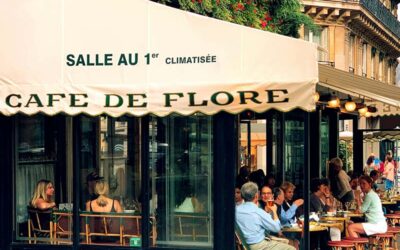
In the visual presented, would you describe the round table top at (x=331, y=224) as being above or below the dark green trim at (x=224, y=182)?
below

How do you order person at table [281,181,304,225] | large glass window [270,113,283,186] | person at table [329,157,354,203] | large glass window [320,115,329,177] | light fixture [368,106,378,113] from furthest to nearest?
1. large glass window [320,115,329,177]
2. light fixture [368,106,378,113]
3. person at table [329,157,354,203]
4. large glass window [270,113,283,186]
5. person at table [281,181,304,225]

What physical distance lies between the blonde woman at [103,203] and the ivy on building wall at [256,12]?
12.8 ft

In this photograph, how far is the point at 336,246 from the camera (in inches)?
444

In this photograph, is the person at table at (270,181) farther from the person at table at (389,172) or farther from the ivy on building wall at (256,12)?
the person at table at (389,172)

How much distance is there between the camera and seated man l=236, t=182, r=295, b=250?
9.33 meters

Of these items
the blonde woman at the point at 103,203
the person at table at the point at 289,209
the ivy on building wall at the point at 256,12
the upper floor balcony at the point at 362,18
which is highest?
the upper floor balcony at the point at 362,18

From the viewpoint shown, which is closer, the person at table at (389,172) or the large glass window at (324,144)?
the large glass window at (324,144)

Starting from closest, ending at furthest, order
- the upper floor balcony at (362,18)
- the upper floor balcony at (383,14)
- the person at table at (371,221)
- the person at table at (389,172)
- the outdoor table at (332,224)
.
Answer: the outdoor table at (332,224) < the person at table at (371,221) < the person at table at (389,172) < the upper floor balcony at (362,18) < the upper floor balcony at (383,14)

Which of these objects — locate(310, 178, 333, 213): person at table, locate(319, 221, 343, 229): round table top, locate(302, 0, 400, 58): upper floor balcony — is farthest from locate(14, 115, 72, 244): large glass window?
locate(302, 0, 400, 58): upper floor balcony

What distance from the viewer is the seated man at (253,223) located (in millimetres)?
9328

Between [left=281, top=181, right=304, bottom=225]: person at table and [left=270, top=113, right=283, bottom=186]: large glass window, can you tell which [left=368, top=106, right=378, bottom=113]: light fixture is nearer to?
[left=270, top=113, right=283, bottom=186]: large glass window

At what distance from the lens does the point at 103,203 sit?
31.6 ft

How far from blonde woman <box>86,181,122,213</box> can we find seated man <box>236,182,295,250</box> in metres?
1.45

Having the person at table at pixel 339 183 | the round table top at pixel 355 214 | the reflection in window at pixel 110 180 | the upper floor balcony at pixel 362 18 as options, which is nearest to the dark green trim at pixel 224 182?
the reflection in window at pixel 110 180
